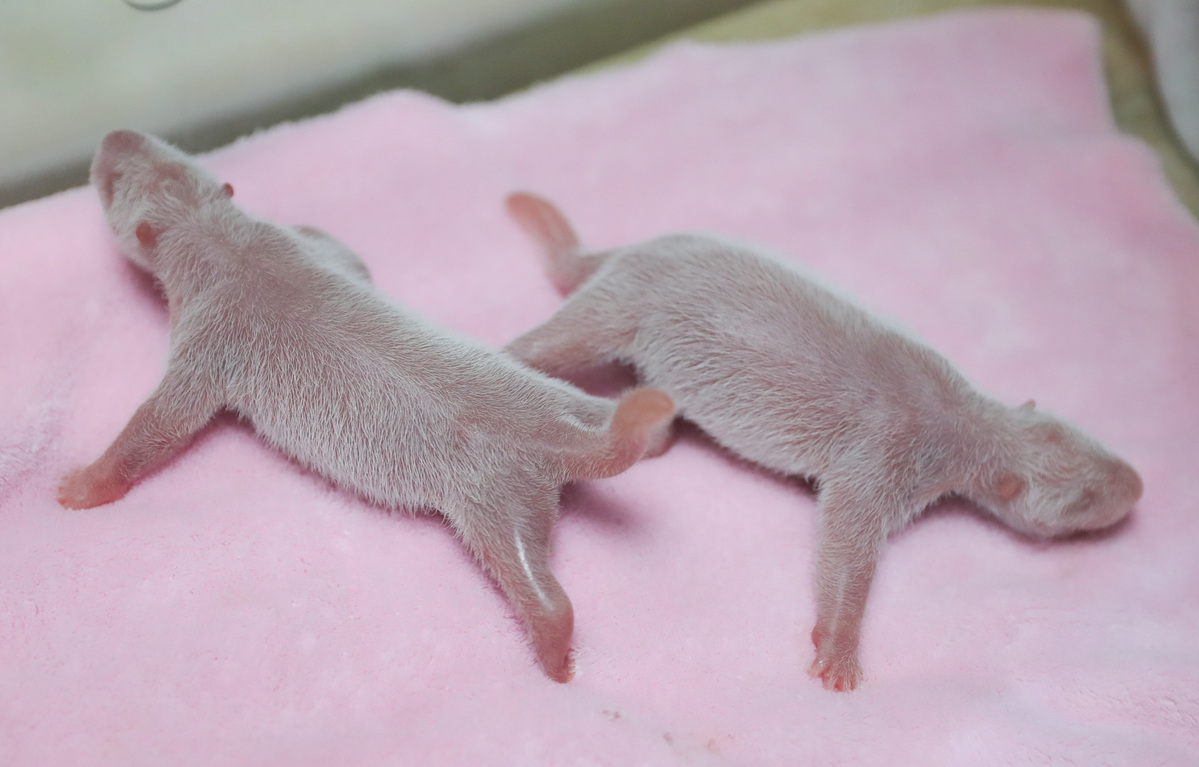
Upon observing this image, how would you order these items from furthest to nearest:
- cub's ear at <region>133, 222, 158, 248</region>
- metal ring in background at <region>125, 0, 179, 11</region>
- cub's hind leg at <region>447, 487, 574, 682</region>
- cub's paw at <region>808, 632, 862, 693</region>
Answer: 1. metal ring in background at <region>125, 0, 179, 11</region>
2. cub's ear at <region>133, 222, 158, 248</region>
3. cub's paw at <region>808, 632, 862, 693</region>
4. cub's hind leg at <region>447, 487, 574, 682</region>

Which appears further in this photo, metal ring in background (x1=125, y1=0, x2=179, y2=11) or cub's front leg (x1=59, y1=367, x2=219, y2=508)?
metal ring in background (x1=125, y1=0, x2=179, y2=11)

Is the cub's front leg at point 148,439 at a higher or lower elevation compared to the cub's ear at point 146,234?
lower

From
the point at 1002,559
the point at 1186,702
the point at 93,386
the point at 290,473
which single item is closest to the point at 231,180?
the point at 93,386

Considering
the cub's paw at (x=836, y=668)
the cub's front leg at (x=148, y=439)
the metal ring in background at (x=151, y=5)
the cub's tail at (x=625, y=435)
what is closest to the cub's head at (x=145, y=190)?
the cub's front leg at (x=148, y=439)

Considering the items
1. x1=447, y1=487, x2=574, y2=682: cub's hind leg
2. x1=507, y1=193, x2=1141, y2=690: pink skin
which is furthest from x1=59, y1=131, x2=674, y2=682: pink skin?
x1=507, y1=193, x2=1141, y2=690: pink skin

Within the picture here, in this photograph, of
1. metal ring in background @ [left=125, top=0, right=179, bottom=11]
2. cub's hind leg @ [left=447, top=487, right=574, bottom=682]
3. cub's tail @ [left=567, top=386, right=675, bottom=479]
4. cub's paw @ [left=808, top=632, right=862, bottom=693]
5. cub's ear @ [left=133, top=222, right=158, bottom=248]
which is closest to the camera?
cub's tail @ [left=567, top=386, right=675, bottom=479]

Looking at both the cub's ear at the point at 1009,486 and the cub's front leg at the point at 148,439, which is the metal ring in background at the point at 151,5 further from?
the cub's ear at the point at 1009,486

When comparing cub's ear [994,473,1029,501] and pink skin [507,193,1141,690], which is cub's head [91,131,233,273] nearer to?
pink skin [507,193,1141,690]

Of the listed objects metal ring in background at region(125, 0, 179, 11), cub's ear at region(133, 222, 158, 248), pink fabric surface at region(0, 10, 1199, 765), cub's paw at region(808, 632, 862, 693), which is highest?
metal ring in background at region(125, 0, 179, 11)
